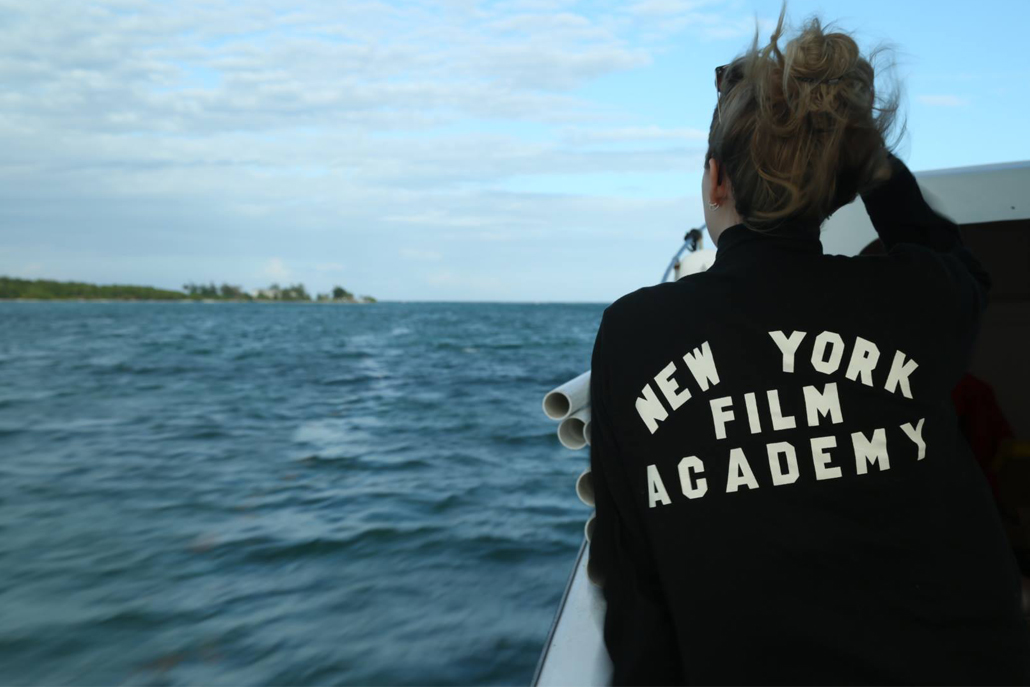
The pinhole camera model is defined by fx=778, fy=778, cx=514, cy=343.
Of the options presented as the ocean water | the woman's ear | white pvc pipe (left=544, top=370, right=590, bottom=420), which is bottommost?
the ocean water

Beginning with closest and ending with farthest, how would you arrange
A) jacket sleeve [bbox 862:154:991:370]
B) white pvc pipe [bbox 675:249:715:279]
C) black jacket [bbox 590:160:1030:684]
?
black jacket [bbox 590:160:1030:684], jacket sleeve [bbox 862:154:991:370], white pvc pipe [bbox 675:249:715:279]

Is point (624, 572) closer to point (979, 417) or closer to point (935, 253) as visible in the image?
point (935, 253)

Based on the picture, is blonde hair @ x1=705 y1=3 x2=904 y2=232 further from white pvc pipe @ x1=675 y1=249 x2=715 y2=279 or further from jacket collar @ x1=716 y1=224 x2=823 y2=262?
white pvc pipe @ x1=675 y1=249 x2=715 y2=279

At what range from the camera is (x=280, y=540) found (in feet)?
20.1

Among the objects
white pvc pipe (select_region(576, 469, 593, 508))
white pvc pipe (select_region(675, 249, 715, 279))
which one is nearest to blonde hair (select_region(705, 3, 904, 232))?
white pvc pipe (select_region(576, 469, 593, 508))

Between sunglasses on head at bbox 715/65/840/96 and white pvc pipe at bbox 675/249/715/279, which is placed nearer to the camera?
sunglasses on head at bbox 715/65/840/96

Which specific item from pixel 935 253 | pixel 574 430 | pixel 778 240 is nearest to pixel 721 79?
pixel 778 240

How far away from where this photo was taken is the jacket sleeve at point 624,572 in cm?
121

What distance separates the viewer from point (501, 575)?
5.61 metres

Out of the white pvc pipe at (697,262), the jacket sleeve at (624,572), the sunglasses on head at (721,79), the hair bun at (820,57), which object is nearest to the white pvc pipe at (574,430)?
the jacket sleeve at (624,572)

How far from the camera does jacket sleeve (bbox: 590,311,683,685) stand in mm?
1209

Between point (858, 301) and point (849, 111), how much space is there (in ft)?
0.93

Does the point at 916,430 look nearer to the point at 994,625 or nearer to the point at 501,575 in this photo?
the point at 994,625

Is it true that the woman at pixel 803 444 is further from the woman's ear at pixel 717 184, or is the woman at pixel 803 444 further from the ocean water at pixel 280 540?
the ocean water at pixel 280 540
